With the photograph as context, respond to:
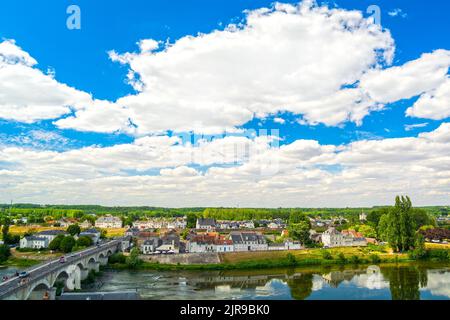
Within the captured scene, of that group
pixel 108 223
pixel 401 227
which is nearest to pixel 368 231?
pixel 401 227

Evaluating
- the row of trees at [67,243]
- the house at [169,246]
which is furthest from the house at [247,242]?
the row of trees at [67,243]


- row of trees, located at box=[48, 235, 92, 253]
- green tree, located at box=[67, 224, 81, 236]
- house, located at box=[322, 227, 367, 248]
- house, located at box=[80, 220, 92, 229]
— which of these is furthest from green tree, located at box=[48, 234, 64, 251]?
house, located at box=[80, 220, 92, 229]
